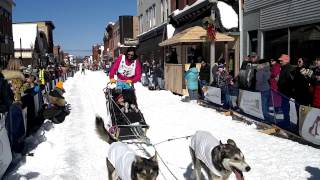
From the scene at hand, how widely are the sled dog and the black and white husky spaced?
0.78m


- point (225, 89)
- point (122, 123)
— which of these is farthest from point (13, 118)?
point (225, 89)

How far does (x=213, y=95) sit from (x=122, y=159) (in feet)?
33.3

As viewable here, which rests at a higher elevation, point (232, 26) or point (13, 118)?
point (232, 26)

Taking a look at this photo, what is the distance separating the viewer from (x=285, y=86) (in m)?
10.1

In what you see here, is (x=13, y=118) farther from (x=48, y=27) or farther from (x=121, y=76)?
(x=48, y=27)

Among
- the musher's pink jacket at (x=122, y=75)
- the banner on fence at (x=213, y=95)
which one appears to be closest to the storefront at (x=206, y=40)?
the banner on fence at (x=213, y=95)

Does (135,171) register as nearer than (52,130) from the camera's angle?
Yes

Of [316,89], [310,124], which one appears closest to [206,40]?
[316,89]

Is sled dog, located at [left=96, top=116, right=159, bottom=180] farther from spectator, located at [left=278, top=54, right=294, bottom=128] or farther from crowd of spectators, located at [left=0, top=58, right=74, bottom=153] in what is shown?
spectator, located at [left=278, top=54, right=294, bottom=128]

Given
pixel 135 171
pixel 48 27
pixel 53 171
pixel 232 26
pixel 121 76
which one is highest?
pixel 48 27

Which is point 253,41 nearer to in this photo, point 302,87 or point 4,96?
point 302,87

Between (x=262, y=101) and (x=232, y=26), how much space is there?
30.0ft

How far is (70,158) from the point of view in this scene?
329 inches

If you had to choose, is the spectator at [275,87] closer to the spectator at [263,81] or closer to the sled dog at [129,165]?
the spectator at [263,81]
